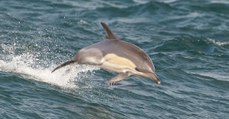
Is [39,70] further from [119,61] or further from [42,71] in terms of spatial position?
[119,61]

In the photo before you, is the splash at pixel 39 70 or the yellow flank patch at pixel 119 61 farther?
the splash at pixel 39 70

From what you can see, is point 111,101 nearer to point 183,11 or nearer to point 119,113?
point 119,113

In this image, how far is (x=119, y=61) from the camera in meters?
12.5

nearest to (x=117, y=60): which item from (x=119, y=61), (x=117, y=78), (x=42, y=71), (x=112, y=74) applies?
(x=119, y=61)

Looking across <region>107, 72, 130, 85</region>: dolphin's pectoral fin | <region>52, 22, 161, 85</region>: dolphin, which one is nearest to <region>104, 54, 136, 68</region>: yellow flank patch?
<region>52, 22, 161, 85</region>: dolphin

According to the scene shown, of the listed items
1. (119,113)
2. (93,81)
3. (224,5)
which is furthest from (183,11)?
(119,113)

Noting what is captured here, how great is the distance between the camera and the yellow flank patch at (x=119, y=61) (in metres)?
12.4

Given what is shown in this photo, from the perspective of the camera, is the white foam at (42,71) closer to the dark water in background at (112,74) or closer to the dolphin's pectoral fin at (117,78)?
the dark water in background at (112,74)

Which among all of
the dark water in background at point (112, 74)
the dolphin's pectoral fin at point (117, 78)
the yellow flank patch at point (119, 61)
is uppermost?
the yellow flank patch at point (119, 61)

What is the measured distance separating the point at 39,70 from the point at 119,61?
5.13 metres

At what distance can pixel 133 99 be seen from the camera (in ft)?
52.5

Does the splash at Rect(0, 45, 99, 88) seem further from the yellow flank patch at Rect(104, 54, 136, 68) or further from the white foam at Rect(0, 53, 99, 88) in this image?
the yellow flank patch at Rect(104, 54, 136, 68)

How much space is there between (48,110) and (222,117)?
4.12 metres

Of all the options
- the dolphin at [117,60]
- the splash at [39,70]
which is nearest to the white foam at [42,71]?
the splash at [39,70]
